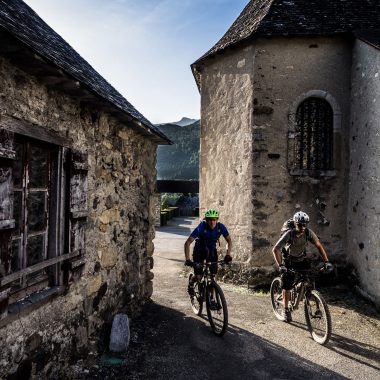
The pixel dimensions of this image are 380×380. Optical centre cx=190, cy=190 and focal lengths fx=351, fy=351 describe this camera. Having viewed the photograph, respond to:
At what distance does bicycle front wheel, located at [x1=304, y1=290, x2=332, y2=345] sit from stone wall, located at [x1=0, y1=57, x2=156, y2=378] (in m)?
2.64

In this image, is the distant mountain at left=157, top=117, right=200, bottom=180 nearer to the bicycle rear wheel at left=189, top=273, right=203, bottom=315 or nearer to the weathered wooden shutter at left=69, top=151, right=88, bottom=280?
the bicycle rear wheel at left=189, top=273, right=203, bottom=315

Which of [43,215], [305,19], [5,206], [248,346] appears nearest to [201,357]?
[248,346]

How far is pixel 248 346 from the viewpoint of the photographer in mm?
4605

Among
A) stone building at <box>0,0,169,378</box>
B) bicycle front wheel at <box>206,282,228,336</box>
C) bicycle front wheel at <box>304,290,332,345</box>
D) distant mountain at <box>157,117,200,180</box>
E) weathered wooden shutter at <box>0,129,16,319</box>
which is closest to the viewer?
weathered wooden shutter at <box>0,129,16,319</box>

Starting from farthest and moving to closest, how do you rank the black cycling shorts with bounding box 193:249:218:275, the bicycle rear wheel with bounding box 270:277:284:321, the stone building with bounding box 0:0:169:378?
the bicycle rear wheel with bounding box 270:277:284:321 < the black cycling shorts with bounding box 193:249:218:275 < the stone building with bounding box 0:0:169:378

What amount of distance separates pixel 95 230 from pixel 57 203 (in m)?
0.85

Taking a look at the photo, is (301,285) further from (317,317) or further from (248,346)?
(248,346)

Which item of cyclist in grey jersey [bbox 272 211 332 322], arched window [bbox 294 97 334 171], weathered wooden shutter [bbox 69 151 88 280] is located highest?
arched window [bbox 294 97 334 171]

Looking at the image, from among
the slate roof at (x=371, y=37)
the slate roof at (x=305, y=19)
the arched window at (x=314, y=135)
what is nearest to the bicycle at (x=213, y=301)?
the arched window at (x=314, y=135)

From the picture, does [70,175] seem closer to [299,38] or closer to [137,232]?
[137,232]

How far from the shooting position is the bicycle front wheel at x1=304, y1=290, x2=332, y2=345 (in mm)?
4492

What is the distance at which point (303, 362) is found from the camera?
4.16 metres

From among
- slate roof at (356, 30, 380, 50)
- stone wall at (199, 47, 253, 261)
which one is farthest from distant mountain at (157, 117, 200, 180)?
slate roof at (356, 30, 380, 50)

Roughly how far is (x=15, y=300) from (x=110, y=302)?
1971mm
